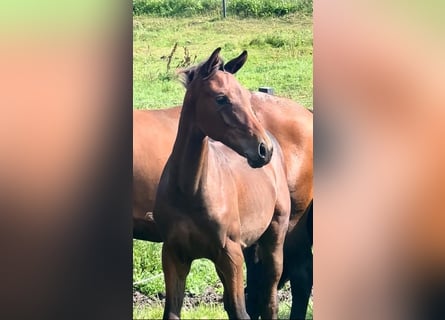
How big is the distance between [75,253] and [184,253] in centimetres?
55

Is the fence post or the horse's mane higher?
the horse's mane

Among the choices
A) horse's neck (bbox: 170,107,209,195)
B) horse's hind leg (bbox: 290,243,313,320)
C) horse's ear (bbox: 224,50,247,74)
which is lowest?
horse's hind leg (bbox: 290,243,313,320)

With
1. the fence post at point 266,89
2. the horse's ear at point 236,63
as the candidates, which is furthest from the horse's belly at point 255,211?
the horse's ear at point 236,63

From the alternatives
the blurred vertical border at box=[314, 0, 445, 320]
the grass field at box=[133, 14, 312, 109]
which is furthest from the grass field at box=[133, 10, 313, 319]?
the blurred vertical border at box=[314, 0, 445, 320]

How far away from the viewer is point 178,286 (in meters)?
4.05

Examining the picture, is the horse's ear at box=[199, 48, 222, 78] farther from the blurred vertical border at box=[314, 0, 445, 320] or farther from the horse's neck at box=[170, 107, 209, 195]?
the blurred vertical border at box=[314, 0, 445, 320]

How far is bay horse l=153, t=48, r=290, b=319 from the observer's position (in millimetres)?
4008

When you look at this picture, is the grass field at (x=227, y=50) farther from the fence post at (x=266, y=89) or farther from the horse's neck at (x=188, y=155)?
the horse's neck at (x=188, y=155)

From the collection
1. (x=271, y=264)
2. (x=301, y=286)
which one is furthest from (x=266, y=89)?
(x=301, y=286)

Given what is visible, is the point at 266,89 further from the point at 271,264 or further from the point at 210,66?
the point at 271,264

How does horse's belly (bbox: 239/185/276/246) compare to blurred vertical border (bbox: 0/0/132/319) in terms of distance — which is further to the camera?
horse's belly (bbox: 239/185/276/246)

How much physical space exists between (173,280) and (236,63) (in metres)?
1.14

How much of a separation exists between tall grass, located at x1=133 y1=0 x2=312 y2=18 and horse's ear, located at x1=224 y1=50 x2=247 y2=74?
0.73ft

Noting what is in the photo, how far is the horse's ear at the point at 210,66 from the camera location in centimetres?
402
